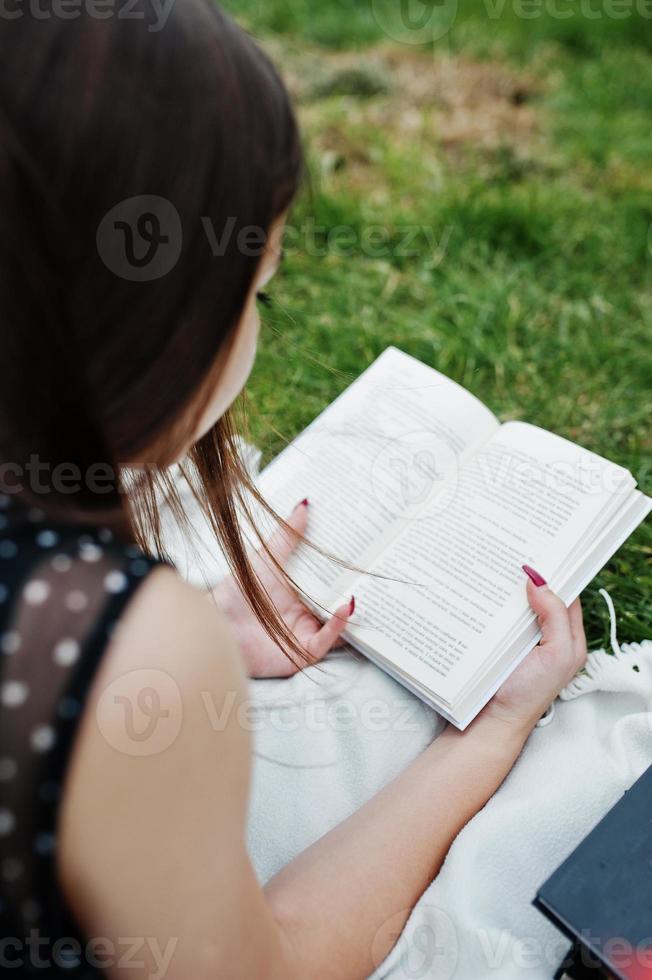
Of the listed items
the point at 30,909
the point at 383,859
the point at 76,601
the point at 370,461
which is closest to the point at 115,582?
the point at 76,601

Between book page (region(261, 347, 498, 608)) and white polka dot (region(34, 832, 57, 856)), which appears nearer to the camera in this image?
white polka dot (region(34, 832, 57, 856))

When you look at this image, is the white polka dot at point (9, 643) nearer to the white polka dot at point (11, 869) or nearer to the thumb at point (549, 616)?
the white polka dot at point (11, 869)

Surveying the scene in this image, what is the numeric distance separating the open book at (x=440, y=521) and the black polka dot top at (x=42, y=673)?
520 millimetres

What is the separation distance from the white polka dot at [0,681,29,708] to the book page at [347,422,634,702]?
0.65 meters

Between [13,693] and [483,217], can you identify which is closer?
[13,693]

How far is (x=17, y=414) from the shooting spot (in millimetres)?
683

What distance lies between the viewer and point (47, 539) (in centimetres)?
68

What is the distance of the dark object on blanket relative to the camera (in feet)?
2.79

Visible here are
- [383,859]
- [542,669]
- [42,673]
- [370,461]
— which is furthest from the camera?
[370,461]

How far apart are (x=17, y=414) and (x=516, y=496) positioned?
2.63ft

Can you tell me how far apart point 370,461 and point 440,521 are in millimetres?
167
